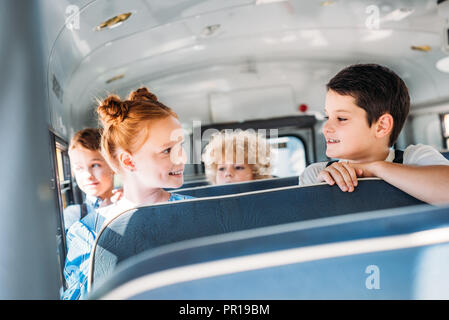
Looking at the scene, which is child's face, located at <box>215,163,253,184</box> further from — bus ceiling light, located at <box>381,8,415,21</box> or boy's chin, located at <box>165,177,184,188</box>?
bus ceiling light, located at <box>381,8,415,21</box>

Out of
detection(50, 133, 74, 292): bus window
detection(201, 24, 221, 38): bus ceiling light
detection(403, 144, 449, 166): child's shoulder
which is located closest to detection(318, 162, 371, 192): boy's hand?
detection(403, 144, 449, 166): child's shoulder

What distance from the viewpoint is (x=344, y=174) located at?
33.2 inches

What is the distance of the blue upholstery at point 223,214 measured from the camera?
0.67m

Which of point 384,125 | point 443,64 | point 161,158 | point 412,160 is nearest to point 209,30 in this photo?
point 161,158

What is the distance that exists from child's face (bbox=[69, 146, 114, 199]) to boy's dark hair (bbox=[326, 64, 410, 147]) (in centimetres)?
64

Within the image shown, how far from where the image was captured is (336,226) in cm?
50

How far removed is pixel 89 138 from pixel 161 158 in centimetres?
15

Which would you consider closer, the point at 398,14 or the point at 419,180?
the point at 419,180

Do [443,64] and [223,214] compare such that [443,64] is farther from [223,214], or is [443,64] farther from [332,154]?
[223,214]

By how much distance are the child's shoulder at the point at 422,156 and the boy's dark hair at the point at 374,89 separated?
63 millimetres

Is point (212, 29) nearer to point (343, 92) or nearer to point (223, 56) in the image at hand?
point (223, 56)

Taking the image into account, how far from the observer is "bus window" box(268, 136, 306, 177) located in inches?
38.2
